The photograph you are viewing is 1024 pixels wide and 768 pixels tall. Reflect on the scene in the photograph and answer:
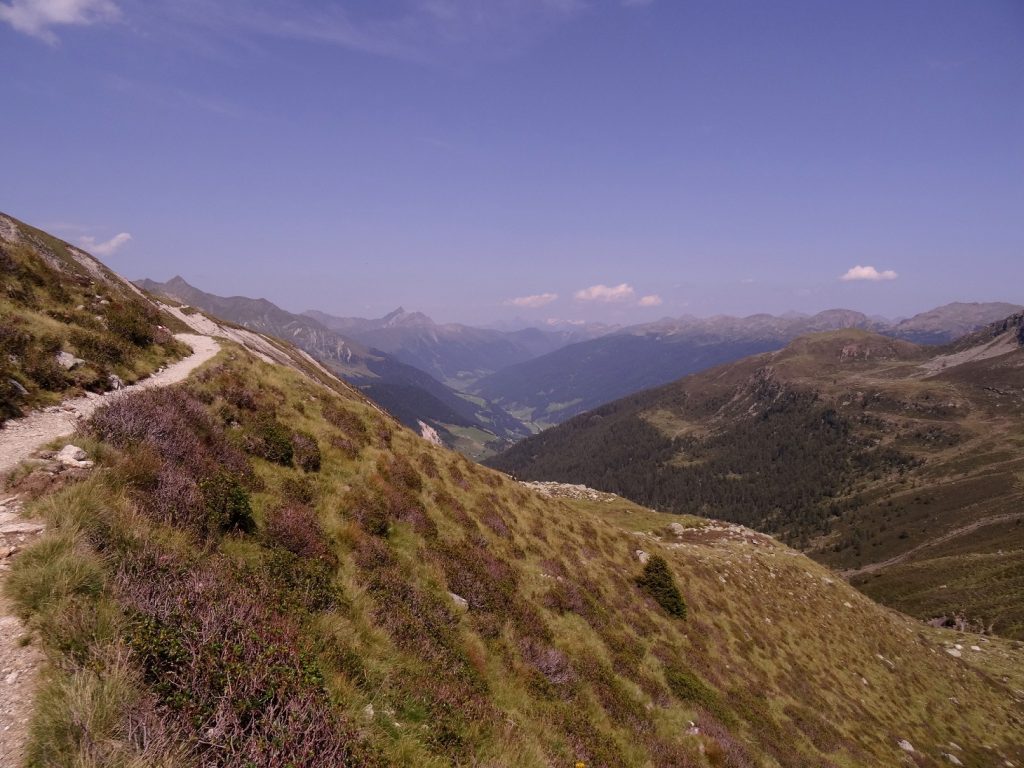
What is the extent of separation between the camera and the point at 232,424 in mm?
14586

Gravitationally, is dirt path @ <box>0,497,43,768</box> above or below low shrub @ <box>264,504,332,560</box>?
above

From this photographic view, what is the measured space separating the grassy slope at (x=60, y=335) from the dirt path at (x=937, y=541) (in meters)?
202

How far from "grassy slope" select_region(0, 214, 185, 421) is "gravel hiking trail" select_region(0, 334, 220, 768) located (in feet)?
2.11

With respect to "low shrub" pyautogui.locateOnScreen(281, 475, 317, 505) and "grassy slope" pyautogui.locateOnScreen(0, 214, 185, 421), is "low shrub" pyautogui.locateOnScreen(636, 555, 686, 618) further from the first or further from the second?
"grassy slope" pyautogui.locateOnScreen(0, 214, 185, 421)

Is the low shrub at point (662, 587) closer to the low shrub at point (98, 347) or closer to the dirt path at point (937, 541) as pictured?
the low shrub at point (98, 347)

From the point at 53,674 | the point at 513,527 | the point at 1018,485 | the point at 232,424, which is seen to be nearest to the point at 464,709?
the point at 53,674

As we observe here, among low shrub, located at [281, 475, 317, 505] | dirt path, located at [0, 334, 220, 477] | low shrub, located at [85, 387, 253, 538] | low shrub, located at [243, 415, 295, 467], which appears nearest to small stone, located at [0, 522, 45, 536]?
low shrub, located at [85, 387, 253, 538]

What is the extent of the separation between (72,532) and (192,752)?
13.7 feet

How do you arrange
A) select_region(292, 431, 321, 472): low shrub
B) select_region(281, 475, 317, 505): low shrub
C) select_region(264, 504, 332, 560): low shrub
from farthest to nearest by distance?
1. select_region(292, 431, 321, 472): low shrub
2. select_region(281, 475, 317, 505): low shrub
3. select_region(264, 504, 332, 560): low shrub

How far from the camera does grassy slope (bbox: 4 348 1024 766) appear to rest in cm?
529

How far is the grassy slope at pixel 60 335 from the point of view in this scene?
12562 mm

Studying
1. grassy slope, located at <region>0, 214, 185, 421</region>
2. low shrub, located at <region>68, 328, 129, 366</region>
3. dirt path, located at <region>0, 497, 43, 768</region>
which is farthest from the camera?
low shrub, located at <region>68, 328, 129, 366</region>

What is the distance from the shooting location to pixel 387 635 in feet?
30.0

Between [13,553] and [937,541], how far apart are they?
233 metres
